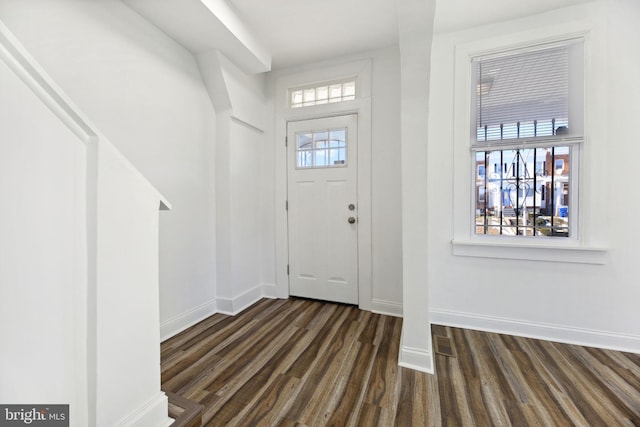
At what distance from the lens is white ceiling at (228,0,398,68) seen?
205 cm

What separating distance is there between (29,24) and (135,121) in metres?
0.64

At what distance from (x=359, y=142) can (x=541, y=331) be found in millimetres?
2244

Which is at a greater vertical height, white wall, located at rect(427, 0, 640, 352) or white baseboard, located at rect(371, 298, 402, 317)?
white wall, located at rect(427, 0, 640, 352)

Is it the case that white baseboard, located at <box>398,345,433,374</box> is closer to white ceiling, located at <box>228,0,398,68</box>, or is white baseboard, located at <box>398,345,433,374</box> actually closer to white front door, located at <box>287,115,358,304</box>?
white front door, located at <box>287,115,358,304</box>

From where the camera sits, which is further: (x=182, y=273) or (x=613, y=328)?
(x=182, y=273)

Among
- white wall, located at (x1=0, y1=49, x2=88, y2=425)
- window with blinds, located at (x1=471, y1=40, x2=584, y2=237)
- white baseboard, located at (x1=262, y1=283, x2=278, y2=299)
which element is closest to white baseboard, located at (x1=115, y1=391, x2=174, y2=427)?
white wall, located at (x1=0, y1=49, x2=88, y2=425)

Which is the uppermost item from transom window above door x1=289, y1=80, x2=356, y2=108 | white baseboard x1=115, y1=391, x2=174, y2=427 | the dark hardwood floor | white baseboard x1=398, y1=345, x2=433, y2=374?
transom window above door x1=289, y1=80, x2=356, y2=108

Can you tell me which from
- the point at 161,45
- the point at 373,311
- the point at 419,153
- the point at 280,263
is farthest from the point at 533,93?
the point at 161,45

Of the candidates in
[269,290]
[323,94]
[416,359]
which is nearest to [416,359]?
[416,359]

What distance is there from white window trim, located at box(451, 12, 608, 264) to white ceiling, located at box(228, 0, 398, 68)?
0.73m

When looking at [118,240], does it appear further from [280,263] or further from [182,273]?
[280,263]

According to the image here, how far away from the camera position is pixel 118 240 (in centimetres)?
100

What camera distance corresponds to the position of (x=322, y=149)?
289cm

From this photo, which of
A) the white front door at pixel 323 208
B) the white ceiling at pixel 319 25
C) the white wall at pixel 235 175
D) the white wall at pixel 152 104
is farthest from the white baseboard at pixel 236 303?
→ the white ceiling at pixel 319 25
